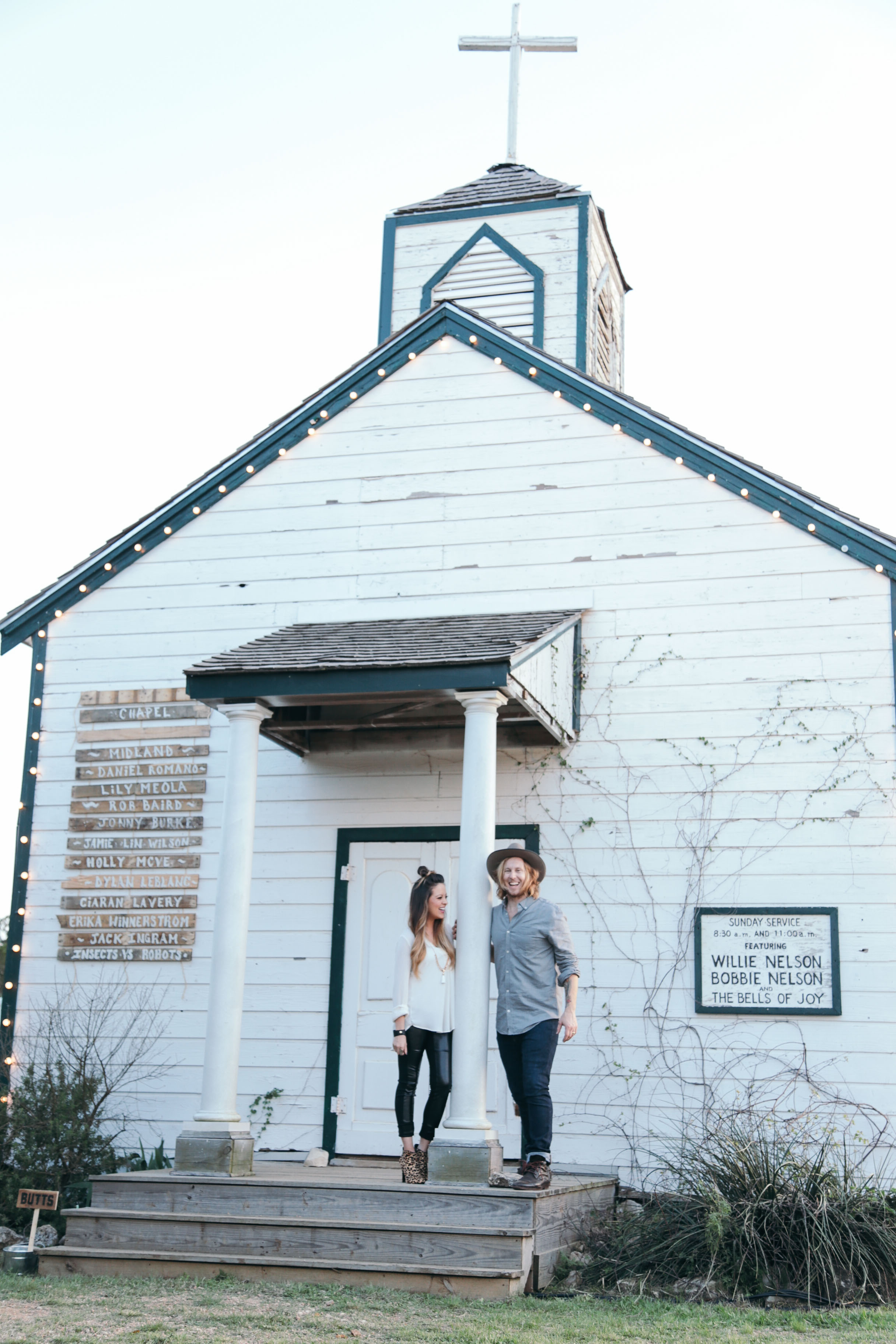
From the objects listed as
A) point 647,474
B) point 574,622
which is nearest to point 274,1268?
point 574,622

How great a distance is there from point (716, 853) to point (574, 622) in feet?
5.90

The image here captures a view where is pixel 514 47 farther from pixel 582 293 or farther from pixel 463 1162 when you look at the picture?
pixel 463 1162

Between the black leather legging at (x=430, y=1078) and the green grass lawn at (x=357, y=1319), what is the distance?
1056mm

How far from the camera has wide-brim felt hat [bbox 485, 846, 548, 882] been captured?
7371 mm

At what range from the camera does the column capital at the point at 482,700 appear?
7746 millimetres

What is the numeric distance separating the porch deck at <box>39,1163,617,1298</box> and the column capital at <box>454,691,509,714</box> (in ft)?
8.31

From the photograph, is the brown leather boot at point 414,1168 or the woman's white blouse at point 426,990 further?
the woman's white blouse at point 426,990

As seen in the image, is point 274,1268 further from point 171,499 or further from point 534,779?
point 171,499

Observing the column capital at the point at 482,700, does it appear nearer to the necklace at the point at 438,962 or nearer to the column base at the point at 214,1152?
the necklace at the point at 438,962

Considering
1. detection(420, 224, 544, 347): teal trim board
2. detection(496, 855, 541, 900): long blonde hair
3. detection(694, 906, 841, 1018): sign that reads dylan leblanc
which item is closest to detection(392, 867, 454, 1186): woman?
detection(496, 855, 541, 900): long blonde hair

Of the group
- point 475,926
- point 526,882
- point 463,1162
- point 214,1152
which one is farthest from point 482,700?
point 214,1152

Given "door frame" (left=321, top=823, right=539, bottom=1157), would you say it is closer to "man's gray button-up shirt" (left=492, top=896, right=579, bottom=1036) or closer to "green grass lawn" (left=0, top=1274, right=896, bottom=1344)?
"man's gray button-up shirt" (left=492, top=896, right=579, bottom=1036)

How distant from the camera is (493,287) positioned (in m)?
13.3


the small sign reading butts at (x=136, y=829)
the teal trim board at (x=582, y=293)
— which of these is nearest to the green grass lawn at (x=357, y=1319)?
the small sign reading butts at (x=136, y=829)
